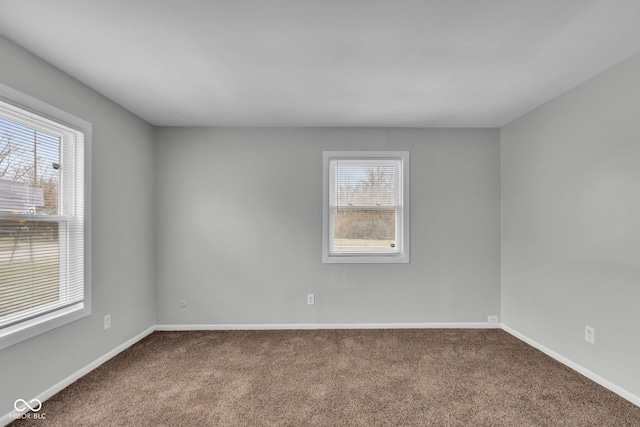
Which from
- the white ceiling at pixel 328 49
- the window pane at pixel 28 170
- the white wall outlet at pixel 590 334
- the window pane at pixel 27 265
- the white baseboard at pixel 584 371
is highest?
the white ceiling at pixel 328 49

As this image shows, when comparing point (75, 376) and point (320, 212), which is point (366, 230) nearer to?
point (320, 212)

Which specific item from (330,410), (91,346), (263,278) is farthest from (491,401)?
(91,346)

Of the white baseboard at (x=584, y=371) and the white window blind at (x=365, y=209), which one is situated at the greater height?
the white window blind at (x=365, y=209)

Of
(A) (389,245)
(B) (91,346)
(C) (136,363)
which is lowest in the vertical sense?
(C) (136,363)

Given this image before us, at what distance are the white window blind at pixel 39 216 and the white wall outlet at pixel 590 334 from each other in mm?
4250

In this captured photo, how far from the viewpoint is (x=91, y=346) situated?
8.34 feet

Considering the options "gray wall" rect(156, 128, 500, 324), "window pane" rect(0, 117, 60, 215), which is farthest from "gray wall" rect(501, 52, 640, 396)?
"window pane" rect(0, 117, 60, 215)

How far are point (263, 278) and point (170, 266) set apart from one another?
1.14 metres

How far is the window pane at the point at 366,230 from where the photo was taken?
3631mm

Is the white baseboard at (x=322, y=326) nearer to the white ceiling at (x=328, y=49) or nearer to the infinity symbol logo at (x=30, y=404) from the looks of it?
the infinity symbol logo at (x=30, y=404)

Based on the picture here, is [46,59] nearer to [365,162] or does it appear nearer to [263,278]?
[263,278]

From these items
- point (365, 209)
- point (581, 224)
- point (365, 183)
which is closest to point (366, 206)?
point (365, 209)

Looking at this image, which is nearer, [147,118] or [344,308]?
[147,118]

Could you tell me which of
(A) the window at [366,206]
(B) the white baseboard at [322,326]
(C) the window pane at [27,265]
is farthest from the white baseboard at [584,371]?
(C) the window pane at [27,265]
